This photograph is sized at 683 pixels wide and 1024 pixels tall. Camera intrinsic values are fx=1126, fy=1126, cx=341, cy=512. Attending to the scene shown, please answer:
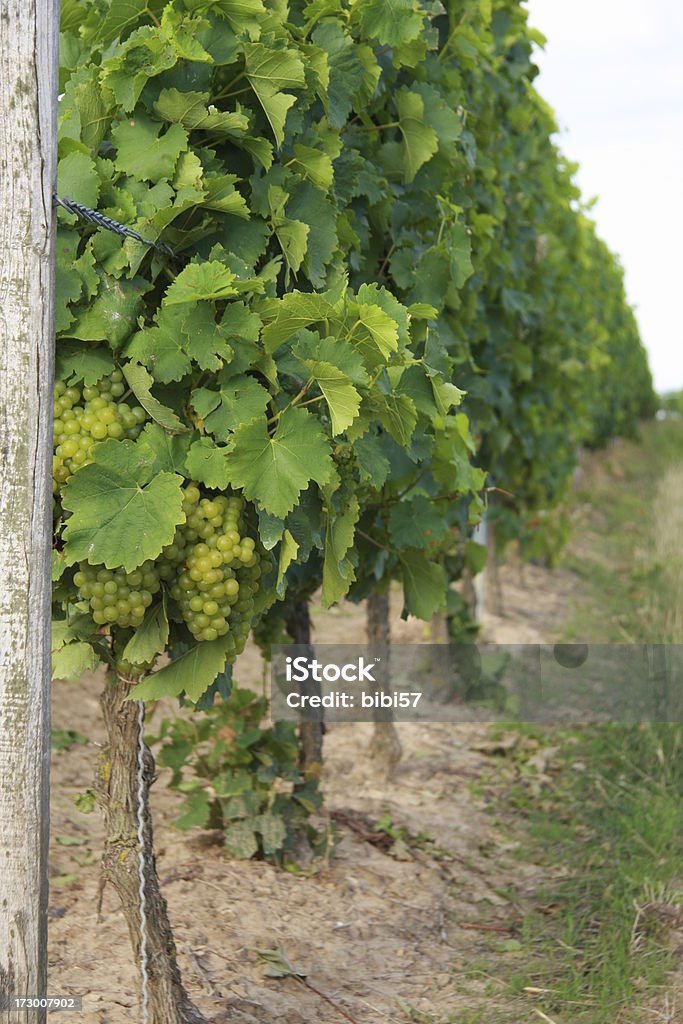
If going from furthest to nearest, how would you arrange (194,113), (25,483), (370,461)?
(370,461) < (194,113) < (25,483)

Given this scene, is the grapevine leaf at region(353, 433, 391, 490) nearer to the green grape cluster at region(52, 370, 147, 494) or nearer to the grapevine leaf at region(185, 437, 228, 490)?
the grapevine leaf at region(185, 437, 228, 490)

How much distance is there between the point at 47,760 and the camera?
2348 mm

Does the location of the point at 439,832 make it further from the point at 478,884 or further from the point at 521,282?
the point at 521,282

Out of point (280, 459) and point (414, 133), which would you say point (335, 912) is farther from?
point (414, 133)

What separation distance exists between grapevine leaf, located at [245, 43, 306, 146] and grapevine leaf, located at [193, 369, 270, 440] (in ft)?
1.98

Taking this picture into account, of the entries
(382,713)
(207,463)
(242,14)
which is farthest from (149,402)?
(382,713)

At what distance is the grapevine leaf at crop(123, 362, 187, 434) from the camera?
2578 millimetres

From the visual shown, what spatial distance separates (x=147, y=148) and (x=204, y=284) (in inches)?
17.7

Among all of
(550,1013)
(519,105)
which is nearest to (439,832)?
(550,1013)

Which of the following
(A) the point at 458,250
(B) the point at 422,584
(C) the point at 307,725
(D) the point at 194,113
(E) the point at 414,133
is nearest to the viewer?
(D) the point at 194,113

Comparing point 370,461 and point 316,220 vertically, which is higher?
point 316,220

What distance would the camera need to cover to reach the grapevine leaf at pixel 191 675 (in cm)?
266

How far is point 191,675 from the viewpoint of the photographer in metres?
2.68

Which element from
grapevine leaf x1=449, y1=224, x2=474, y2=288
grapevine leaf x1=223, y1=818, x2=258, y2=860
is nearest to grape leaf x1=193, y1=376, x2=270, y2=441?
grapevine leaf x1=449, y1=224, x2=474, y2=288
